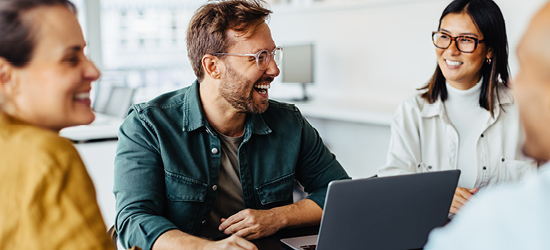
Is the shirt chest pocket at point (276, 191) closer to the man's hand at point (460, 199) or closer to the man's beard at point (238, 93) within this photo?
the man's beard at point (238, 93)

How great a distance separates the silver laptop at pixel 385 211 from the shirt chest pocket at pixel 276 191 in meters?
0.38

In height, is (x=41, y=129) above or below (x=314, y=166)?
above

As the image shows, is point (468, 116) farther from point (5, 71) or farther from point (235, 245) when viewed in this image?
point (5, 71)

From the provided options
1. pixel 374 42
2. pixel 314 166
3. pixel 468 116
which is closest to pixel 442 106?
pixel 468 116

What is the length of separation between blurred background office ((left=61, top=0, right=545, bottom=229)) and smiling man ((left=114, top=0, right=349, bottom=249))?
166cm

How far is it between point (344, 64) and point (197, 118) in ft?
9.71

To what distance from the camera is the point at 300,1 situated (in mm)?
4512

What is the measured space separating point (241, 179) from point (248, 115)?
0.23 m

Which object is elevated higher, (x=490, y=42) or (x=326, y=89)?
(x=490, y=42)

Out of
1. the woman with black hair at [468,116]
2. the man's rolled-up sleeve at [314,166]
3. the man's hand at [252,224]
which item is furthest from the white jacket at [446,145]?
the man's hand at [252,224]

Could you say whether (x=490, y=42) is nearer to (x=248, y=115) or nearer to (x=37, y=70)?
(x=248, y=115)

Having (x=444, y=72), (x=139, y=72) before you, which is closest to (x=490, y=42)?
(x=444, y=72)

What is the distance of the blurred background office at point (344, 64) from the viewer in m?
3.46

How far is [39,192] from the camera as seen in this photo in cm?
57
